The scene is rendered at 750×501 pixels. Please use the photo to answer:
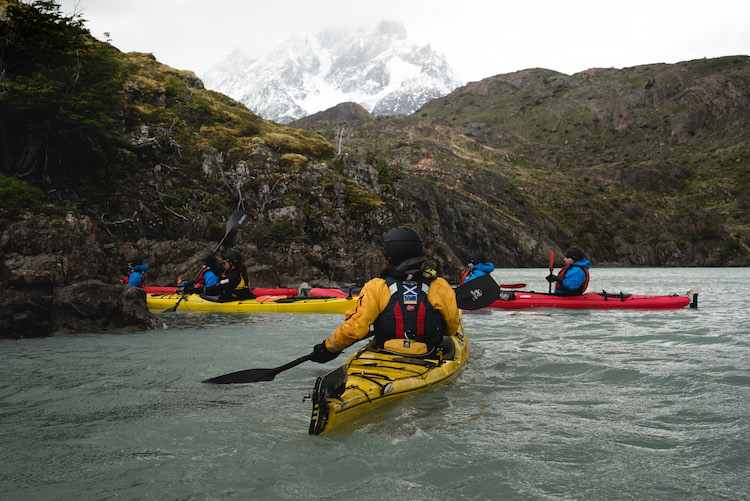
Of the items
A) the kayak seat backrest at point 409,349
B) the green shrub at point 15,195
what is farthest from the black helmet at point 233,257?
the green shrub at point 15,195

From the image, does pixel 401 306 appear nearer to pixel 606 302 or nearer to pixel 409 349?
pixel 409 349

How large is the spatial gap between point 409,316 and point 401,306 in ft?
0.47

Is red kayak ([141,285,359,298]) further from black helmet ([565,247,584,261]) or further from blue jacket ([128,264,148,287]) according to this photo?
black helmet ([565,247,584,261])

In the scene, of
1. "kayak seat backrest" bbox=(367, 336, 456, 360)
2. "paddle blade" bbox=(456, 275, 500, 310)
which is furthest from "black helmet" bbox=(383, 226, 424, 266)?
"paddle blade" bbox=(456, 275, 500, 310)

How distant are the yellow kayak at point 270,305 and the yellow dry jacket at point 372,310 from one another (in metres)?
8.62

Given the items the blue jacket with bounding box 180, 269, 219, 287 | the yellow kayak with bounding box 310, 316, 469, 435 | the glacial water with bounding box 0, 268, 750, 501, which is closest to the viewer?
the glacial water with bounding box 0, 268, 750, 501

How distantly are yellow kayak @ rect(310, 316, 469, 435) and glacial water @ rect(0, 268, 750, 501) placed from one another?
141mm

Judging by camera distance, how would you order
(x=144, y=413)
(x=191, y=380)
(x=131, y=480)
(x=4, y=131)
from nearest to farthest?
(x=131, y=480) < (x=144, y=413) < (x=191, y=380) < (x=4, y=131)

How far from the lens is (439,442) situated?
3652 mm

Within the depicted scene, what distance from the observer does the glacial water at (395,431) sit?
2.97 metres

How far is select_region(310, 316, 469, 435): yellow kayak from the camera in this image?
12.4 feet

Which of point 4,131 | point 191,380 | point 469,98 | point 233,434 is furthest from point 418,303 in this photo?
point 469,98

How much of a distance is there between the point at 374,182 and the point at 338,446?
104 ft

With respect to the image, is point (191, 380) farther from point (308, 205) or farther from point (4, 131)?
point (308, 205)
